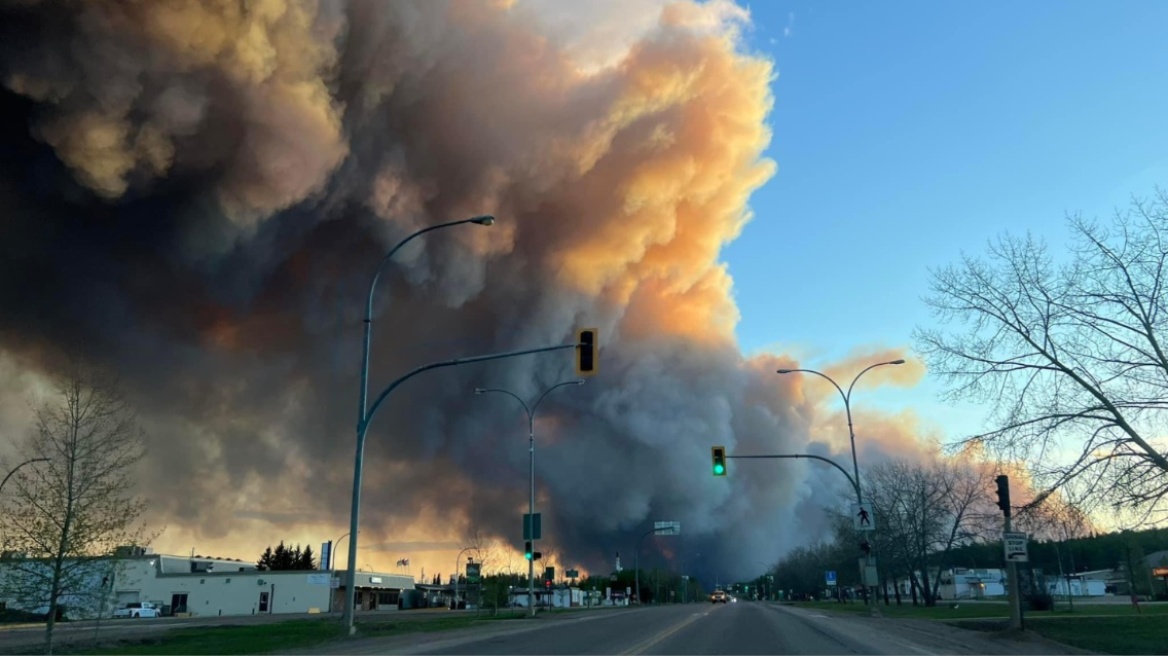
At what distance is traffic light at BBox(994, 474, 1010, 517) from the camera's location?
23000 mm

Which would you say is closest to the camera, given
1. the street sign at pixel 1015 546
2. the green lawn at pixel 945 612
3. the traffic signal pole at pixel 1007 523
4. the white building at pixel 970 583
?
the street sign at pixel 1015 546

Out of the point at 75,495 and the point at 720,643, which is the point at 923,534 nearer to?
the point at 720,643

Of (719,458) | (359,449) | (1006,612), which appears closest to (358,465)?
(359,449)

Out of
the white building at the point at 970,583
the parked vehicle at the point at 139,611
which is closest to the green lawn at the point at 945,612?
the white building at the point at 970,583

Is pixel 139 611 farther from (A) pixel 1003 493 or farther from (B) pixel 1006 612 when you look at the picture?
(A) pixel 1003 493

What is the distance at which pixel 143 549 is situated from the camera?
2206 centimetres

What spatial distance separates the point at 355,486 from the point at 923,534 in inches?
1999

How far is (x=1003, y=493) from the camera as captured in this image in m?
23.1

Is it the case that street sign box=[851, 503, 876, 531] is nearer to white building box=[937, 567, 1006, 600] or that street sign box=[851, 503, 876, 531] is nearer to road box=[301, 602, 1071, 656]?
road box=[301, 602, 1071, 656]

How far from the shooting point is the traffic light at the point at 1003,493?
23000 mm

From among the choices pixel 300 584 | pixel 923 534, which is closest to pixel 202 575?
pixel 300 584

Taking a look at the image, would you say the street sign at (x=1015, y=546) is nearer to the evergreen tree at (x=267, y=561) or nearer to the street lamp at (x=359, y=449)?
the street lamp at (x=359, y=449)

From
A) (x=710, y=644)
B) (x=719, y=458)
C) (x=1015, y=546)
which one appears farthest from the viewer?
(x=719, y=458)

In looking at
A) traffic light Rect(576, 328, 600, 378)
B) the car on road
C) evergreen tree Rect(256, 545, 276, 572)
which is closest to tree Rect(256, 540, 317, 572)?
evergreen tree Rect(256, 545, 276, 572)
